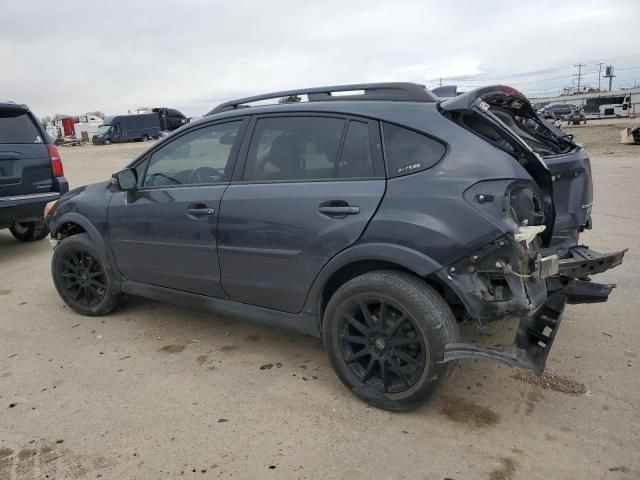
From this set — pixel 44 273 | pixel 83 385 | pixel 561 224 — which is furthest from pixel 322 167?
pixel 44 273

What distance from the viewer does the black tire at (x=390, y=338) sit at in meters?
2.76

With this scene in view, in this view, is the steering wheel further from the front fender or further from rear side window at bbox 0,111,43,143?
rear side window at bbox 0,111,43,143

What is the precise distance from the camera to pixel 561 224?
3.40 meters

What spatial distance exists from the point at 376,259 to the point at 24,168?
17.7 feet

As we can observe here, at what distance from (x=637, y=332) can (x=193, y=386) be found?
126 inches

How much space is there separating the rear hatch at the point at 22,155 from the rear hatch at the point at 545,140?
217 inches

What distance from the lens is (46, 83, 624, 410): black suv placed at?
8.95 feet

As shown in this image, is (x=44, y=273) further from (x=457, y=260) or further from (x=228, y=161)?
(x=457, y=260)

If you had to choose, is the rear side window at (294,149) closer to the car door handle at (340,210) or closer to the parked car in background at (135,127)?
the car door handle at (340,210)

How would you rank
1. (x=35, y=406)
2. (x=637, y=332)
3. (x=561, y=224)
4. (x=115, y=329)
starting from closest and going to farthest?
(x=35, y=406) < (x=561, y=224) < (x=637, y=332) < (x=115, y=329)

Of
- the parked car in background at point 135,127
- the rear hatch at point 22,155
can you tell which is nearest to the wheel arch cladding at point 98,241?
the rear hatch at point 22,155

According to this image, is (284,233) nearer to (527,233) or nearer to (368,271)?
(368,271)

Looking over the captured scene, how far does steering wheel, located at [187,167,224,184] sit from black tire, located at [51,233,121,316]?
1242 millimetres

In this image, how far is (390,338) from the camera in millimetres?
2924
